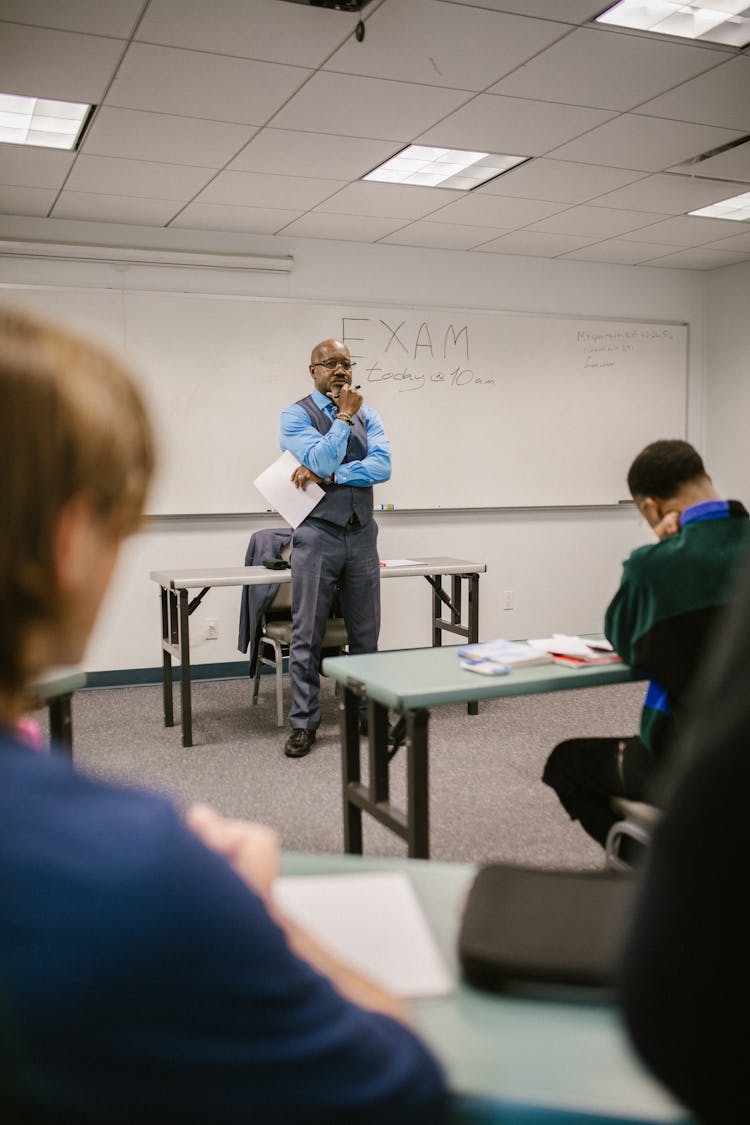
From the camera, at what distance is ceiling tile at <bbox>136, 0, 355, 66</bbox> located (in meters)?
2.55

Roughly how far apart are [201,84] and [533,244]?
2.74m

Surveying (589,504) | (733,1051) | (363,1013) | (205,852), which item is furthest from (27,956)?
(589,504)

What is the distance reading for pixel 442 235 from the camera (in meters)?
5.09

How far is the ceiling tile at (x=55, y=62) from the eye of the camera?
2.71m

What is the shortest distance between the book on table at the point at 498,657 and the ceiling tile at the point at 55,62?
212 cm

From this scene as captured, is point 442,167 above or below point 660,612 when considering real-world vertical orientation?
above

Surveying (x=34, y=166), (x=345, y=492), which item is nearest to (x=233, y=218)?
(x=34, y=166)

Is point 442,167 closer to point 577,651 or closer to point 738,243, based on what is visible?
point 738,243

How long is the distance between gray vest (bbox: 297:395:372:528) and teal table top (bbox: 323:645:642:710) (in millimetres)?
1562

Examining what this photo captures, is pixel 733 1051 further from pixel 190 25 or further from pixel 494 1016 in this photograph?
A: pixel 190 25

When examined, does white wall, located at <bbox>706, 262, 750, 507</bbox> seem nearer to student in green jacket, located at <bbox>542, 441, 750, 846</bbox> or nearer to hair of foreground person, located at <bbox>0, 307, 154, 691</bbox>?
student in green jacket, located at <bbox>542, 441, 750, 846</bbox>

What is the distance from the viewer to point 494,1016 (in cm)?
70

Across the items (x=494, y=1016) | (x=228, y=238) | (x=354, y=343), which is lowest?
(x=494, y=1016)

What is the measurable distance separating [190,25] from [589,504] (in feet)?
13.1
